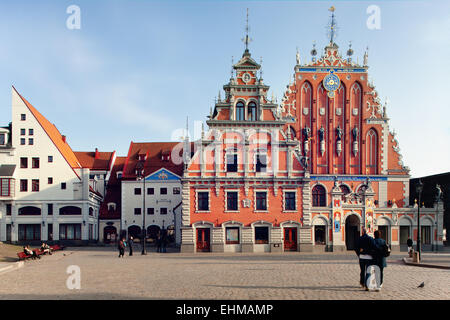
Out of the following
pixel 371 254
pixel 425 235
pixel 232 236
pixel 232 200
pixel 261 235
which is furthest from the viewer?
pixel 425 235

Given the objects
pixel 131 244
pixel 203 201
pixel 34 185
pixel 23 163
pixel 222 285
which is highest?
pixel 23 163

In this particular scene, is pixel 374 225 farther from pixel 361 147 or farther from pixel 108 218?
pixel 108 218

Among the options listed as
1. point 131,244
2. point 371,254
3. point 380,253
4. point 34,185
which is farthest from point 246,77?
point 380,253

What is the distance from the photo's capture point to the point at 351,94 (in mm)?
47281

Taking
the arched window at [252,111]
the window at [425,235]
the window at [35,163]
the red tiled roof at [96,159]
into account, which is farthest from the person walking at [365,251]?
the red tiled roof at [96,159]

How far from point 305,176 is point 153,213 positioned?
25.2 metres

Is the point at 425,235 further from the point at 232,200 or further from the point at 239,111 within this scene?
the point at 239,111

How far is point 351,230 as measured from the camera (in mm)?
42938

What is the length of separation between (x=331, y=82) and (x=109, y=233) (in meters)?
32.5

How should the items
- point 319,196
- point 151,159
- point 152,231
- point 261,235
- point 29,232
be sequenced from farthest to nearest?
point 151,159
point 152,231
point 29,232
point 319,196
point 261,235

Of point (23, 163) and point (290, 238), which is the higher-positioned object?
point (23, 163)

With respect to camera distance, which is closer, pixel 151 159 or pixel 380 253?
pixel 380 253
